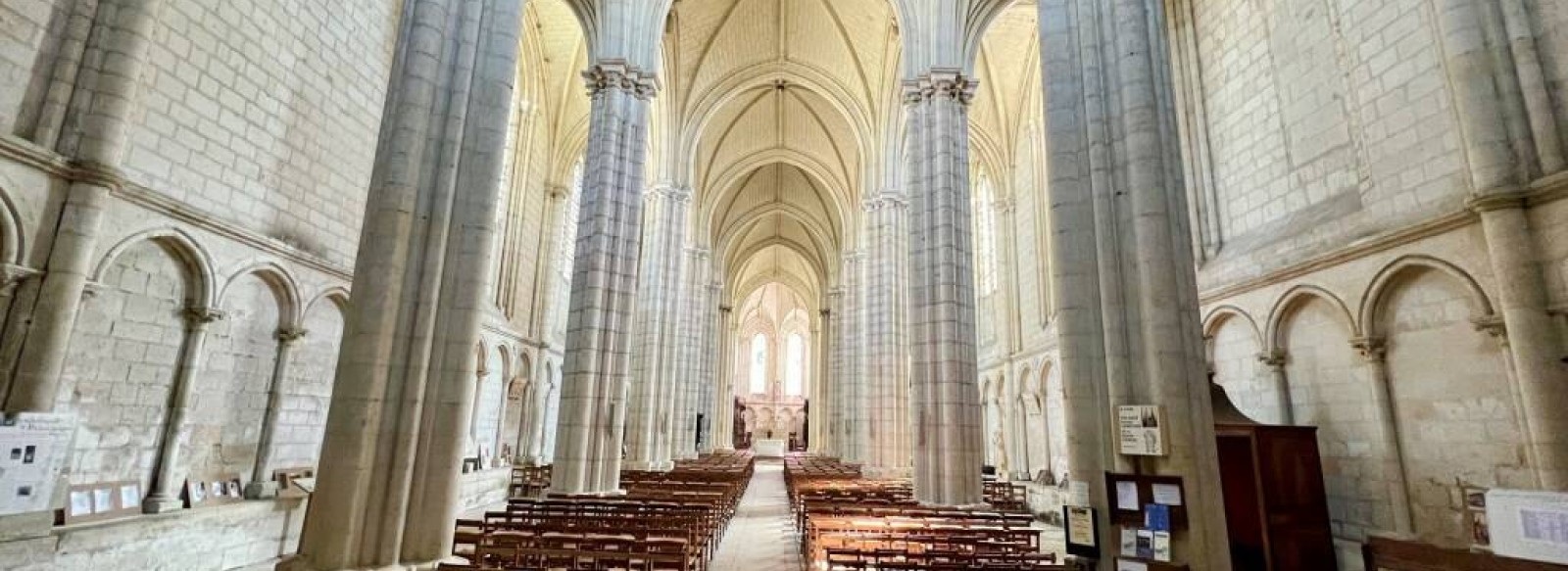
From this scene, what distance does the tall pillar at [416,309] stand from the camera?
5586 mm

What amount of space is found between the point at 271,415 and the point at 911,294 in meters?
11.1

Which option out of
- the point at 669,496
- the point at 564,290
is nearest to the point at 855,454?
the point at 564,290

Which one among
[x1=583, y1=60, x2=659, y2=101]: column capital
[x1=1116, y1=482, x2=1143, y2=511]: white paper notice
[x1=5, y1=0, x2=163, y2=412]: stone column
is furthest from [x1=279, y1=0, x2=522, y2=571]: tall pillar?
[x1=583, y1=60, x2=659, y2=101]: column capital

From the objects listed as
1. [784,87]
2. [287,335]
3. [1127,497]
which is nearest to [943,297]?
[1127,497]

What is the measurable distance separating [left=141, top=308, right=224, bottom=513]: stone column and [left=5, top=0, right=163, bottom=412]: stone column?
1705 mm

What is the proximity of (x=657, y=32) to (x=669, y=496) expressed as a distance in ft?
32.7

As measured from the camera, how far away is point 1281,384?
33.2 feet

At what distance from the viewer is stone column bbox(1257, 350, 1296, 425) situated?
9.97 metres

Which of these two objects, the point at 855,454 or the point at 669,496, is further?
the point at 855,454

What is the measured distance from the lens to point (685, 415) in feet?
82.0

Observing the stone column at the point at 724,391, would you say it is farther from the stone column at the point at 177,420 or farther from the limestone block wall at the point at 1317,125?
the stone column at the point at 177,420

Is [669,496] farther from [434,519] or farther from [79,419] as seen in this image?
[79,419]

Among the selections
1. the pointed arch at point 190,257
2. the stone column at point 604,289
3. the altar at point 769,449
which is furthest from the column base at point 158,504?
the altar at point 769,449

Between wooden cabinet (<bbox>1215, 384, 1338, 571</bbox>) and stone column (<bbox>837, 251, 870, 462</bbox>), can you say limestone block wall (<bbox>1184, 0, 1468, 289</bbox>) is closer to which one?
wooden cabinet (<bbox>1215, 384, 1338, 571</bbox>)
